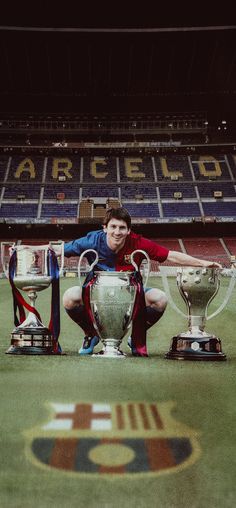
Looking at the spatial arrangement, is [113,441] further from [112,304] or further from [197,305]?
[197,305]

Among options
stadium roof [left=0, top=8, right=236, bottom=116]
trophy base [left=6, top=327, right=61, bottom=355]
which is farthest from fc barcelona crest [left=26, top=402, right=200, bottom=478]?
stadium roof [left=0, top=8, right=236, bottom=116]

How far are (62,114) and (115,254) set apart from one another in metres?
36.2

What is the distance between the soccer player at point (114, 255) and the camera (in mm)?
4180

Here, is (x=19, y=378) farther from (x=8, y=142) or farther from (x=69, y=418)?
(x=8, y=142)

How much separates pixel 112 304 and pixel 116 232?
595 mm

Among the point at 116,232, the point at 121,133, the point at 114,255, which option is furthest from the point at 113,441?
the point at 121,133

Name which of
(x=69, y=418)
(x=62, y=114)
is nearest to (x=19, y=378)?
(x=69, y=418)

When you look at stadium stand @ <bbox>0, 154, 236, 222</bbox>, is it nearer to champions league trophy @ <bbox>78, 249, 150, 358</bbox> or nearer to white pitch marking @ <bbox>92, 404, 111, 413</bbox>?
champions league trophy @ <bbox>78, 249, 150, 358</bbox>

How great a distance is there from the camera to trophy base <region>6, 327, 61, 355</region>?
4090 mm

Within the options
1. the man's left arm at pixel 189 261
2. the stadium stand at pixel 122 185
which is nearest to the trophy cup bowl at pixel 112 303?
the man's left arm at pixel 189 261

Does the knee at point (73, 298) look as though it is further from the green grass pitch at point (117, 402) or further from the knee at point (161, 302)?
the knee at point (161, 302)

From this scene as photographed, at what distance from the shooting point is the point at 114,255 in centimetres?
434

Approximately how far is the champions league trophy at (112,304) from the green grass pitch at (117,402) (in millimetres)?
218

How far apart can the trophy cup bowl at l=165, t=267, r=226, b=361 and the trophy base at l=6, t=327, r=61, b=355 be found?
931 mm
